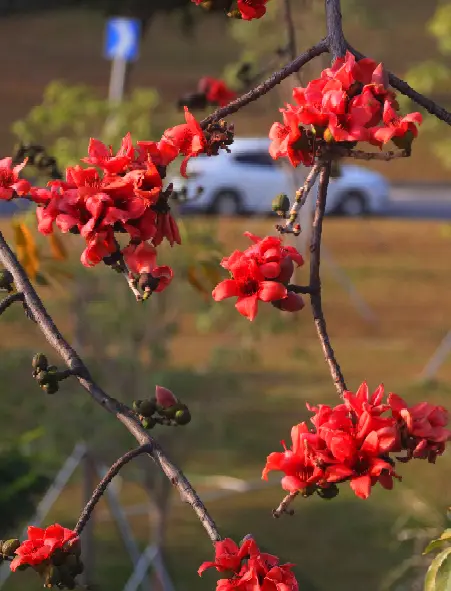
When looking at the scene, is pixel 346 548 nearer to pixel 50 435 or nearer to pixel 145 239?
pixel 50 435

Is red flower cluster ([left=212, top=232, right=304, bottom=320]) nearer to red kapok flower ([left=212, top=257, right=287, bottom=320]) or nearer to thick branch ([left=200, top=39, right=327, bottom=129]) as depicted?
red kapok flower ([left=212, top=257, right=287, bottom=320])

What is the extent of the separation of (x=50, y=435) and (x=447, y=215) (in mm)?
15030

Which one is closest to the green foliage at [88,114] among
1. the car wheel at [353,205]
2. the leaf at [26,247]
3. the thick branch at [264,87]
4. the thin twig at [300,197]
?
the leaf at [26,247]

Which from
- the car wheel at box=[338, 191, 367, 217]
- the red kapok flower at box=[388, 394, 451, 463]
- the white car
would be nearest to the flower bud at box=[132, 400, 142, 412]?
the red kapok flower at box=[388, 394, 451, 463]

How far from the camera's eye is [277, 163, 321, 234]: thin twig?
116 centimetres

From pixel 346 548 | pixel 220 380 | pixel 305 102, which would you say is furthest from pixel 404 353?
pixel 305 102

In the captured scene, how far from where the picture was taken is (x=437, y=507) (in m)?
4.55

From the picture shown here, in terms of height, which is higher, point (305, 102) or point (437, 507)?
point (305, 102)

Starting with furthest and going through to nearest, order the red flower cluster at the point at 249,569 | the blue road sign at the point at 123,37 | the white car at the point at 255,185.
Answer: the white car at the point at 255,185 < the blue road sign at the point at 123,37 < the red flower cluster at the point at 249,569

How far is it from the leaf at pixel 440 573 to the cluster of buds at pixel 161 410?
0.36m

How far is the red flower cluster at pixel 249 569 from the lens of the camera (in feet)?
3.43

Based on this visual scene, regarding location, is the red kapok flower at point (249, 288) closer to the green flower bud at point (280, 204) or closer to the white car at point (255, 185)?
the green flower bud at point (280, 204)

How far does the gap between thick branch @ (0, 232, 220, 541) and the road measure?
17.3 meters

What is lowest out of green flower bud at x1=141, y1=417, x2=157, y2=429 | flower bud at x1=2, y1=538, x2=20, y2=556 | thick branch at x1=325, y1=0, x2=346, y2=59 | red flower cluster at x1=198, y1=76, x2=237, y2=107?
flower bud at x1=2, y1=538, x2=20, y2=556
